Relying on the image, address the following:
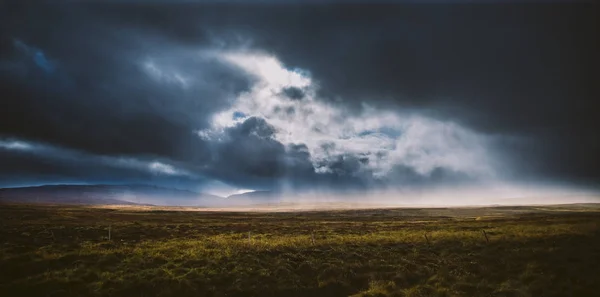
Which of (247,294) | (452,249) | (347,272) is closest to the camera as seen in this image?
(247,294)

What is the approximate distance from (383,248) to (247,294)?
16.7 m

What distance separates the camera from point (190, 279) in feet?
80.6

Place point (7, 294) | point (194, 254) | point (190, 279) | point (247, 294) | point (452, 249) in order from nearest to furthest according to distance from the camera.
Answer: point (7, 294) → point (247, 294) → point (190, 279) → point (194, 254) → point (452, 249)

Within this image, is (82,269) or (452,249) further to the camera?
(452,249)

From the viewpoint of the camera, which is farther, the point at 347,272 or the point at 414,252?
the point at 414,252

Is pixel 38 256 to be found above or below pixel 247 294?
above

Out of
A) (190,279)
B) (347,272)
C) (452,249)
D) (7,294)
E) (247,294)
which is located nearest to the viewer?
(7,294)

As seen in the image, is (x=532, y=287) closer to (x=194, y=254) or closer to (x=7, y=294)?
(x=194, y=254)

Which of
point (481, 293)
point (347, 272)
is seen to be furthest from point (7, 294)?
point (481, 293)

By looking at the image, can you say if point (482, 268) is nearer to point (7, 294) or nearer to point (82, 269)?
point (82, 269)

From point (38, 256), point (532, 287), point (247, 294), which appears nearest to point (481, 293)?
point (532, 287)

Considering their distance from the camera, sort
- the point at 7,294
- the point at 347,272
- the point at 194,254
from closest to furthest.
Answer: the point at 7,294 → the point at 347,272 → the point at 194,254

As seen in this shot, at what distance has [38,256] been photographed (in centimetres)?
2825

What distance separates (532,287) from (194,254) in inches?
1003
